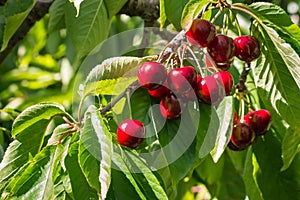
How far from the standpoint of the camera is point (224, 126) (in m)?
1.13

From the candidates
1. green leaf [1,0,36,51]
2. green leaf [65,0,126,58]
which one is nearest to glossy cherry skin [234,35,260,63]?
green leaf [65,0,126,58]

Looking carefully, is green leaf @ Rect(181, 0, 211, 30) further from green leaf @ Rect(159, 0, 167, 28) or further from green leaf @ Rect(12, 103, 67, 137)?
green leaf @ Rect(12, 103, 67, 137)

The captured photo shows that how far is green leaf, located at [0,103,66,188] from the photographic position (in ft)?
3.89

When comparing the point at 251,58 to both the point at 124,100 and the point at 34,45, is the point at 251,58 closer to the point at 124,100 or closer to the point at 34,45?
the point at 124,100

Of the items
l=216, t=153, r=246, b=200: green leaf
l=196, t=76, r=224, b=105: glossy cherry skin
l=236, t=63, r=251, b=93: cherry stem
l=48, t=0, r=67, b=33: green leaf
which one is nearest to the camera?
l=196, t=76, r=224, b=105: glossy cherry skin

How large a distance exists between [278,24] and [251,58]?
0.08 meters

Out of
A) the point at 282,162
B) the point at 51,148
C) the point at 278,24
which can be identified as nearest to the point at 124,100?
the point at 51,148

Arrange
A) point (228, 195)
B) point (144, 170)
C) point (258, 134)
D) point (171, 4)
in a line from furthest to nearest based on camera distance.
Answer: point (228, 195) < point (258, 134) < point (171, 4) < point (144, 170)

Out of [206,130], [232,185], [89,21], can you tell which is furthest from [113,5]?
[232,185]

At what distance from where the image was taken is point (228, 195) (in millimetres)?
2377

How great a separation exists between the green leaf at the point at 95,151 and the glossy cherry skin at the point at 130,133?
77mm

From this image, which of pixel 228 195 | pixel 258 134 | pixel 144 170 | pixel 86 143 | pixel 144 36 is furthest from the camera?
pixel 228 195

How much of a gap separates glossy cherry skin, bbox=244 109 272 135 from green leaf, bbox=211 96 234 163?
0.19 meters

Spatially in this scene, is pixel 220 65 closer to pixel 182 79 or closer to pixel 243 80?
pixel 182 79
